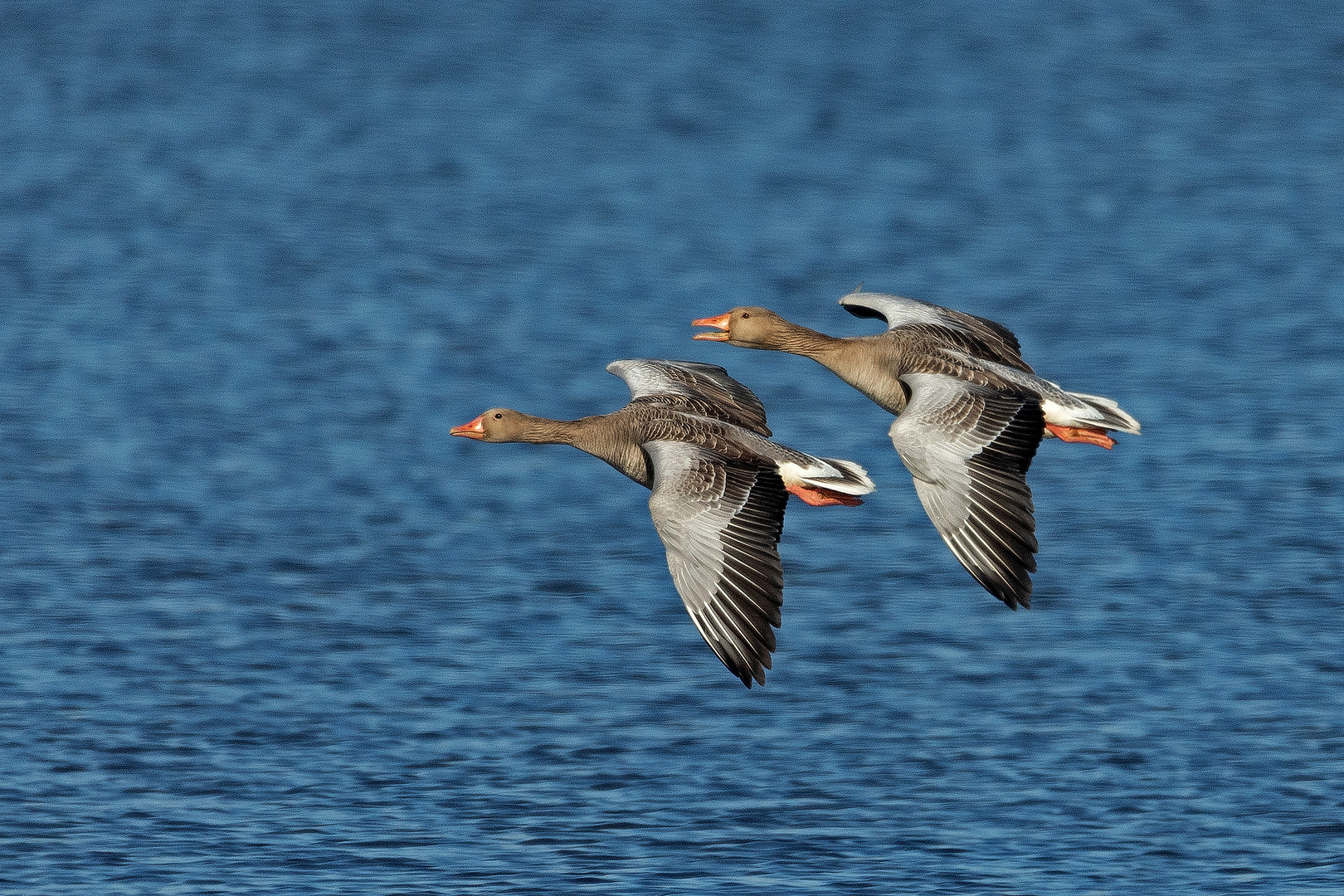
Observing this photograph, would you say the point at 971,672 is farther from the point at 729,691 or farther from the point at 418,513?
the point at 418,513

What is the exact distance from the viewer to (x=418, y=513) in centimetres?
3672

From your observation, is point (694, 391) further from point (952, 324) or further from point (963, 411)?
point (963, 411)

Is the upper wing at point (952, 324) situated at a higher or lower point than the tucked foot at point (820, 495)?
higher

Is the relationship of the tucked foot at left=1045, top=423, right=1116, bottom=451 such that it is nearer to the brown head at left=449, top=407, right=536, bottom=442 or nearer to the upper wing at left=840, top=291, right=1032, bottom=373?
the upper wing at left=840, top=291, right=1032, bottom=373

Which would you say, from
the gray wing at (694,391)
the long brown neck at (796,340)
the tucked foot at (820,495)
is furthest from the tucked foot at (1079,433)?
the gray wing at (694,391)

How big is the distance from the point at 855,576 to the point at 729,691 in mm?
2885

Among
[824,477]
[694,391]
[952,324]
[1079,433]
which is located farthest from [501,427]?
[1079,433]

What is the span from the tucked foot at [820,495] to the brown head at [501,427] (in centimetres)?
325

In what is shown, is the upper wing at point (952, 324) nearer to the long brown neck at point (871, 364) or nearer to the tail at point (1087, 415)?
the long brown neck at point (871, 364)

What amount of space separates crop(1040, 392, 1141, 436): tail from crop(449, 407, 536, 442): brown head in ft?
15.5

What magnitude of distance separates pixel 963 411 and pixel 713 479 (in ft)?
6.78

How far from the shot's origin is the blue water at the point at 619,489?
2734cm

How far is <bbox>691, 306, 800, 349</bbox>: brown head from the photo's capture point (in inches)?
806

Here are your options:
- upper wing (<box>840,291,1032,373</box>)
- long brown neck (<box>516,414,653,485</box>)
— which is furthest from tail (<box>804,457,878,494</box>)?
upper wing (<box>840,291,1032,373</box>)
